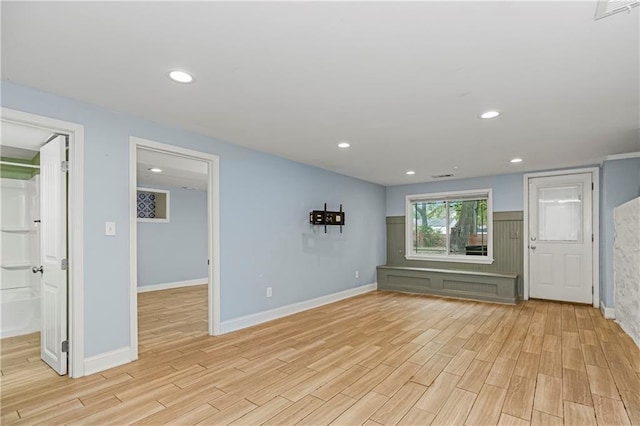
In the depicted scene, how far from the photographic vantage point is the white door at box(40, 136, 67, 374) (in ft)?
8.91

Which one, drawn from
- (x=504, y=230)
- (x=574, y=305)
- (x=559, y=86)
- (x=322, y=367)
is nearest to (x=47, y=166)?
(x=322, y=367)

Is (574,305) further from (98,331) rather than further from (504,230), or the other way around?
(98,331)

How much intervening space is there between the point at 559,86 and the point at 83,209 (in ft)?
12.7

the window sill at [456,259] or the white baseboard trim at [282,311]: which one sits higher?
the window sill at [456,259]

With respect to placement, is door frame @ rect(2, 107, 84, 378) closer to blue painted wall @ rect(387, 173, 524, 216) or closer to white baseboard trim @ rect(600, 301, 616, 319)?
blue painted wall @ rect(387, 173, 524, 216)

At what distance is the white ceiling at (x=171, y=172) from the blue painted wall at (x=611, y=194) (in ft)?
18.4

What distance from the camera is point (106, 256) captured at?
9.33 feet

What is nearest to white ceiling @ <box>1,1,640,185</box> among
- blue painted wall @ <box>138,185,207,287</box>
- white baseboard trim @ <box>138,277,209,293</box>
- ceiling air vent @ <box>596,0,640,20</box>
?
ceiling air vent @ <box>596,0,640,20</box>

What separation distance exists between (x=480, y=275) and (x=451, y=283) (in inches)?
21.0

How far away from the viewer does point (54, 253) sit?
2816mm

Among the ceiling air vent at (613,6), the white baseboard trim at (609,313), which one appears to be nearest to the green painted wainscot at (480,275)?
the white baseboard trim at (609,313)

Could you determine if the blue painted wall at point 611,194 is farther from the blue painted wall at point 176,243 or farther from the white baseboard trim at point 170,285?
the blue painted wall at point 176,243

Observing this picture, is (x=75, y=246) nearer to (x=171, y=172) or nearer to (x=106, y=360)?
(x=106, y=360)

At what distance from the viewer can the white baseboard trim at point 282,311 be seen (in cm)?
387
